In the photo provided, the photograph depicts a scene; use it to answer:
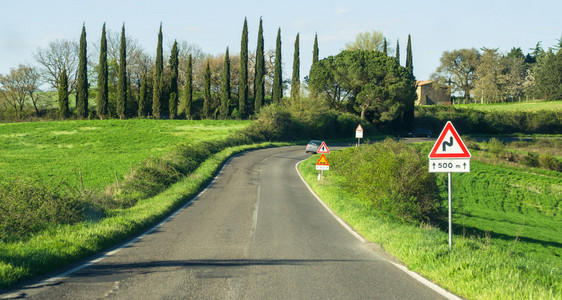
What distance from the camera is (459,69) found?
324 feet

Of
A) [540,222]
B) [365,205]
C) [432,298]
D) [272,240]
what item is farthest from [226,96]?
[432,298]

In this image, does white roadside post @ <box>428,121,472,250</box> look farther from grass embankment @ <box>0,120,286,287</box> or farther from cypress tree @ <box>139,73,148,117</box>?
cypress tree @ <box>139,73,148,117</box>

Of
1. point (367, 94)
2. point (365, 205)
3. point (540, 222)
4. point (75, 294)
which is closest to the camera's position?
point (75, 294)

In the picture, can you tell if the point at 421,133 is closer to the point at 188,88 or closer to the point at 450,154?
the point at 188,88

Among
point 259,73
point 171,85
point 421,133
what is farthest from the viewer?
point 421,133

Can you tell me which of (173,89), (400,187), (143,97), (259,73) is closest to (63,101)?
(143,97)

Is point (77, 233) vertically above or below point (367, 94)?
below

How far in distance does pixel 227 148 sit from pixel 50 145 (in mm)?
20236

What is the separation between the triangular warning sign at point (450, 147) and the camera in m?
8.85

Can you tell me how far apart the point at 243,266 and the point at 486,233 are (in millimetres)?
6436

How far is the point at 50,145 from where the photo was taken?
4791 cm

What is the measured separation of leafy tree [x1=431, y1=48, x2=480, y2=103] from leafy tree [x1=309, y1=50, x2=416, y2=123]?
35586 millimetres

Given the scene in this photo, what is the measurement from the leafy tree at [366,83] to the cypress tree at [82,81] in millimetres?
33911

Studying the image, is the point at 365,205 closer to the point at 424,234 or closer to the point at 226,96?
the point at 424,234
